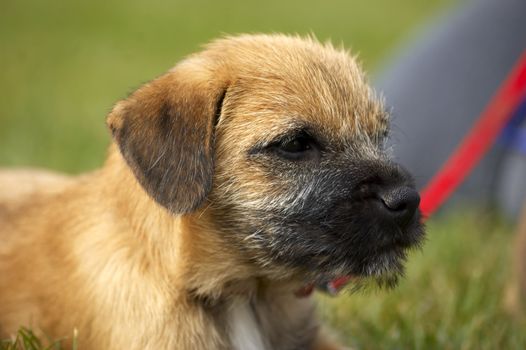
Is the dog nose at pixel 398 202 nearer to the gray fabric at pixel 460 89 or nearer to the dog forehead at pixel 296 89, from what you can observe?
the dog forehead at pixel 296 89

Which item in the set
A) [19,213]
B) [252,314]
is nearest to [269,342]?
[252,314]

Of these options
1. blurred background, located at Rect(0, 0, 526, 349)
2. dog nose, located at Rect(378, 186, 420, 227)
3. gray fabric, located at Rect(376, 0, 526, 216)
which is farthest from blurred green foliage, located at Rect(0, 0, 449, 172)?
dog nose, located at Rect(378, 186, 420, 227)

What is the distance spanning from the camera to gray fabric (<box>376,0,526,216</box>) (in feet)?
25.3

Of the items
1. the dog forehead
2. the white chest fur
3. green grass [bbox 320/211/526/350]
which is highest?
the dog forehead

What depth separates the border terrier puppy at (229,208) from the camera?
131 inches

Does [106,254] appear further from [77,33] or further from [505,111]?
[77,33]

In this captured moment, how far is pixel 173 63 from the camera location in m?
5.73

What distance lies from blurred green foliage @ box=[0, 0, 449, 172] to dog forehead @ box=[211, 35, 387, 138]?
54cm

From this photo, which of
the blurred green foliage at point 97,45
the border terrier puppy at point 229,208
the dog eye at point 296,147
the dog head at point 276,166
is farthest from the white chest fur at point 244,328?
the blurred green foliage at point 97,45

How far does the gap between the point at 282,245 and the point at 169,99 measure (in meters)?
0.81

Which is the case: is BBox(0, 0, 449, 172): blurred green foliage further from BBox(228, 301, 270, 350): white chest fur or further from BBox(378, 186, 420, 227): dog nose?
BBox(228, 301, 270, 350): white chest fur

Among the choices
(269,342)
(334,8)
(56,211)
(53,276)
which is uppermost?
(334,8)

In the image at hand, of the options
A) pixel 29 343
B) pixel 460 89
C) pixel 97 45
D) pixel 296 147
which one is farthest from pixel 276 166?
pixel 97 45

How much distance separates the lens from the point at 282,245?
3.41 metres
